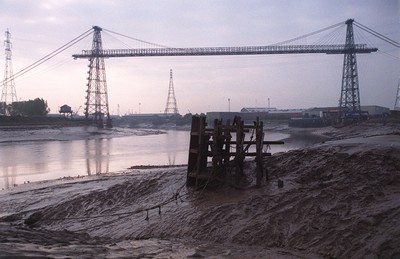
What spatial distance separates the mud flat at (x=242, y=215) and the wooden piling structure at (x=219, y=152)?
40 centimetres

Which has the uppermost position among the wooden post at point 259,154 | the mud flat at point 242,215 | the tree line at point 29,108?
the tree line at point 29,108

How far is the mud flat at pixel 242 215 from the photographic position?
6059mm

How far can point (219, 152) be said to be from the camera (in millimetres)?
10578

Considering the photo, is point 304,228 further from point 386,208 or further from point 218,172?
point 218,172

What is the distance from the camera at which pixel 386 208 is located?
21.6 feet

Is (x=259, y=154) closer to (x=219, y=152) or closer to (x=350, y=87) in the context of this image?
(x=219, y=152)

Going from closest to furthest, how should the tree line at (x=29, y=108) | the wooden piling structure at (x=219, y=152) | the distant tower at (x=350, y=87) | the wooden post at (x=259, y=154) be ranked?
1. the wooden post at (x=259, y=154)
2. the wooden piling structure at (x=219, y=152)
3. the distant tower at (x=350, y=87)
4. the tree line at (x=29, y=108)

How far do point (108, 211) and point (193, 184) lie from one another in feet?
8.47

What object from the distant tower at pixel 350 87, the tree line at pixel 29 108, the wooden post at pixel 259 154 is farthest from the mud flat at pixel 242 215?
the tree line at pixel 29 108

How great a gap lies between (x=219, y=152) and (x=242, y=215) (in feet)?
10.1

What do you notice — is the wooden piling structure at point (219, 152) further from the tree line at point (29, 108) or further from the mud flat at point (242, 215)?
the tree line at point (29, 108)

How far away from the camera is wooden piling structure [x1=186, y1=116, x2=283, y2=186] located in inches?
399

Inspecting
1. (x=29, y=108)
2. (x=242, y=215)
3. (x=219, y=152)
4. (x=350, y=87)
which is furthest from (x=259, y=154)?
(x=29, y=108)

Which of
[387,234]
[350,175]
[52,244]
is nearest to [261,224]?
[387,234]
